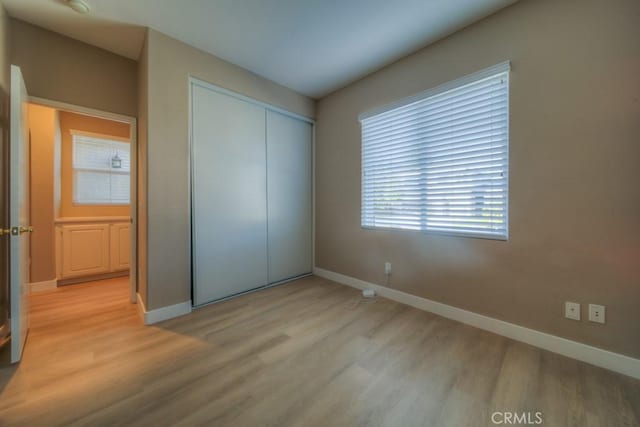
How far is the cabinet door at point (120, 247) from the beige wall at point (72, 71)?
191 cm

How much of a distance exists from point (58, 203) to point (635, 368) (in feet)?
19.5

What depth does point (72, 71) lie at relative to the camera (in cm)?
238

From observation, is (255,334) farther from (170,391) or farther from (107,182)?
(107,182)

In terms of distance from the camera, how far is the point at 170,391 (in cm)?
142

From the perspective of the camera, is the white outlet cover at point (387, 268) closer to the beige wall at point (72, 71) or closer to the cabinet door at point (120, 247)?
the beige wall at point (72, 71)

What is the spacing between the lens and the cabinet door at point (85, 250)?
10.6 ft

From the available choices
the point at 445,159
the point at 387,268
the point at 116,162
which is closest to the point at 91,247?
the point at 116,162

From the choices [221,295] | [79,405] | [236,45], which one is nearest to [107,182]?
[221,295]

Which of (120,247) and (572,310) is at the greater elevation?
(120,247)

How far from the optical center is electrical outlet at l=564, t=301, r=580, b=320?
170 cm

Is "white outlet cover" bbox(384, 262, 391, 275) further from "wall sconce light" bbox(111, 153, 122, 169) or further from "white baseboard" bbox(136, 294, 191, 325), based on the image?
"wall sconce light" bbox(111, 153, 122, 169)

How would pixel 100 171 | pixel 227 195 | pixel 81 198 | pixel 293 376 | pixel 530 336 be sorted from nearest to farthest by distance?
1. pixel 293 376
2. pixel 530 336
3. pixel 227 195
4. pixel 81 198
5. pixel 100 171

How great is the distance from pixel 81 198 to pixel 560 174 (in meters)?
5.60

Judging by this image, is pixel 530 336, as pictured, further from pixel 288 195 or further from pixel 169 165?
pixel 169 165
